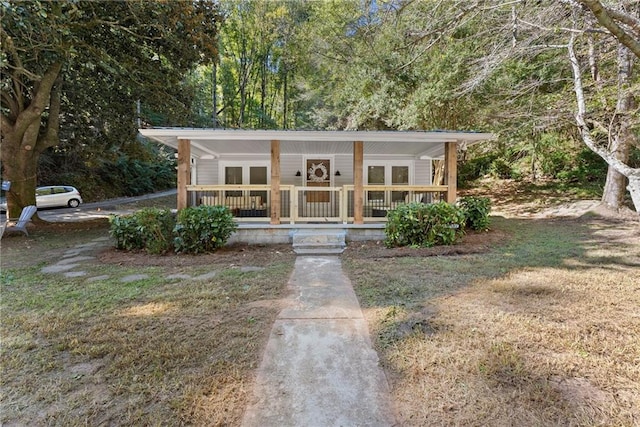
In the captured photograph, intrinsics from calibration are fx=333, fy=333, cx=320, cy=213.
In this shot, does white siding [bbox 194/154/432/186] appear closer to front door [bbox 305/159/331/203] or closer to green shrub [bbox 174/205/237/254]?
front door [bbox 305/159/331/203]

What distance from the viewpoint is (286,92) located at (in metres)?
25.3

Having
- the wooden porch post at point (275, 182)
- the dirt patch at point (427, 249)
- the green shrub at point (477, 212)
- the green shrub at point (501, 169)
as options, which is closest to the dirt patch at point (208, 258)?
the wooden porch post at point (275, 182)

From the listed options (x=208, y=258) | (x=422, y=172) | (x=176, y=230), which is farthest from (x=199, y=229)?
(x=422, y=172)

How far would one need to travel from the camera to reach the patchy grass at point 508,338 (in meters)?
2.09

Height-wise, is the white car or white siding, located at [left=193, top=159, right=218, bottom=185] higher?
white siding, located at [left=193, top=159, right=218, bottom=185]

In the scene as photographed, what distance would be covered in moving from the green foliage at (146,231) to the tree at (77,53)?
3.74 metres

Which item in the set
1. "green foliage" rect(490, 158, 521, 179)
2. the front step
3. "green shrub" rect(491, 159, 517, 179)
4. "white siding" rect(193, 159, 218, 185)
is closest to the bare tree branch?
the front step

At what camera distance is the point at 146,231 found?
22.8 feet

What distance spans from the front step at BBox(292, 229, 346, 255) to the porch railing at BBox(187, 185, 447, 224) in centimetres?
81

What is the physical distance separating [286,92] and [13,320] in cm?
2415

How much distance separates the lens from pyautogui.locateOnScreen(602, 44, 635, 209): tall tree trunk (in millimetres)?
5484

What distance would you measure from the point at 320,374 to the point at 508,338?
1.71 m

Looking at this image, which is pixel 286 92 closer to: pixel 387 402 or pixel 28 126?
pixel 28 126

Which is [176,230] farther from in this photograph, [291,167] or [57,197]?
[57,197]
